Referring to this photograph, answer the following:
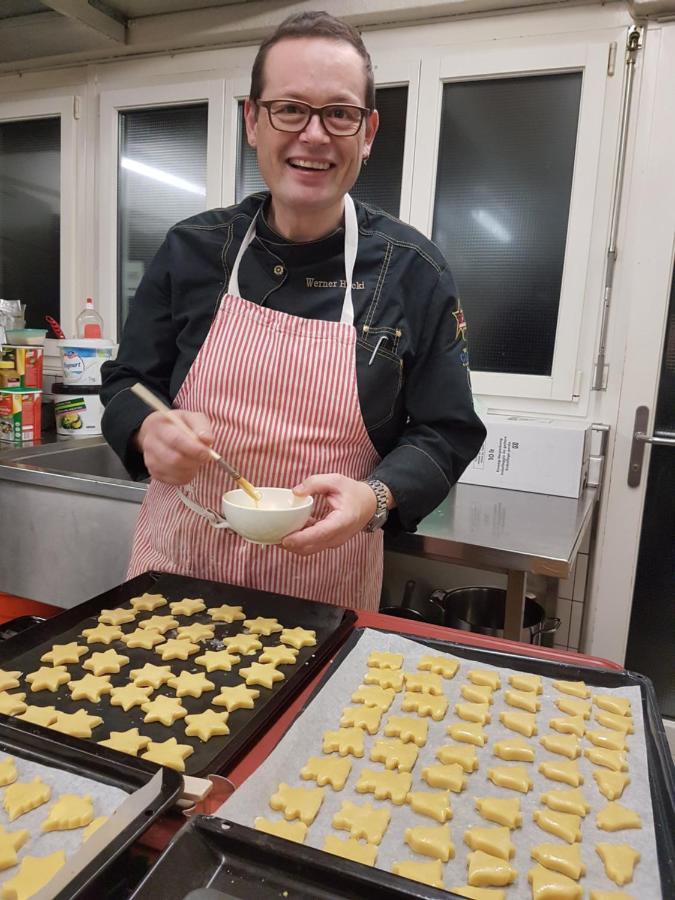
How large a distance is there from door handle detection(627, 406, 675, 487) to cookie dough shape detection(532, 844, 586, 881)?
63.6 inches

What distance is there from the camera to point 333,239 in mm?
1163

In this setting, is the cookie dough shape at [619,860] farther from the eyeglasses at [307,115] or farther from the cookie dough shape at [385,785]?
the eyeglasses at [307,115]

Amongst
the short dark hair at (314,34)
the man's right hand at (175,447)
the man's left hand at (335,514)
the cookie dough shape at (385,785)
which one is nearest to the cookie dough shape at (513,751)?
the cookie dough shape at (385,785)

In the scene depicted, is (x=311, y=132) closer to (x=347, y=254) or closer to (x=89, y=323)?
(x=347, y=254)

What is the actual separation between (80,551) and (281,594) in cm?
97

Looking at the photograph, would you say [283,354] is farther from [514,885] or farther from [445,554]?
[514,885]

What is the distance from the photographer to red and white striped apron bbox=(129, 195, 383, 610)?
3.71ft

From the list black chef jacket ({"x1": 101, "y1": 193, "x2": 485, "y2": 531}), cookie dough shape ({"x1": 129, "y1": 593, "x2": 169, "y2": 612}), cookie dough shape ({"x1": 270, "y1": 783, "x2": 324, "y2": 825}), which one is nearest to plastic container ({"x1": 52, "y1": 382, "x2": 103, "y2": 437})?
black chef jacket ({"x1": 101, "y1": 193, "x2": 485, "y2": 531})

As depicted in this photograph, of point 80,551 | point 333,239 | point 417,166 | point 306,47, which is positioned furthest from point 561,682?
point 417,166

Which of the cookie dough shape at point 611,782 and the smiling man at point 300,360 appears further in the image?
the smiling man at point 300,360

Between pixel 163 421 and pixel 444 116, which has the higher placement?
pixel 444 116

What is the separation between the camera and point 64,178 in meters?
2.72

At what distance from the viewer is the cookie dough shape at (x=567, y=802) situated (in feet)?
2.22

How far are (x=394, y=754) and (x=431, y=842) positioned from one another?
0.13 meters
